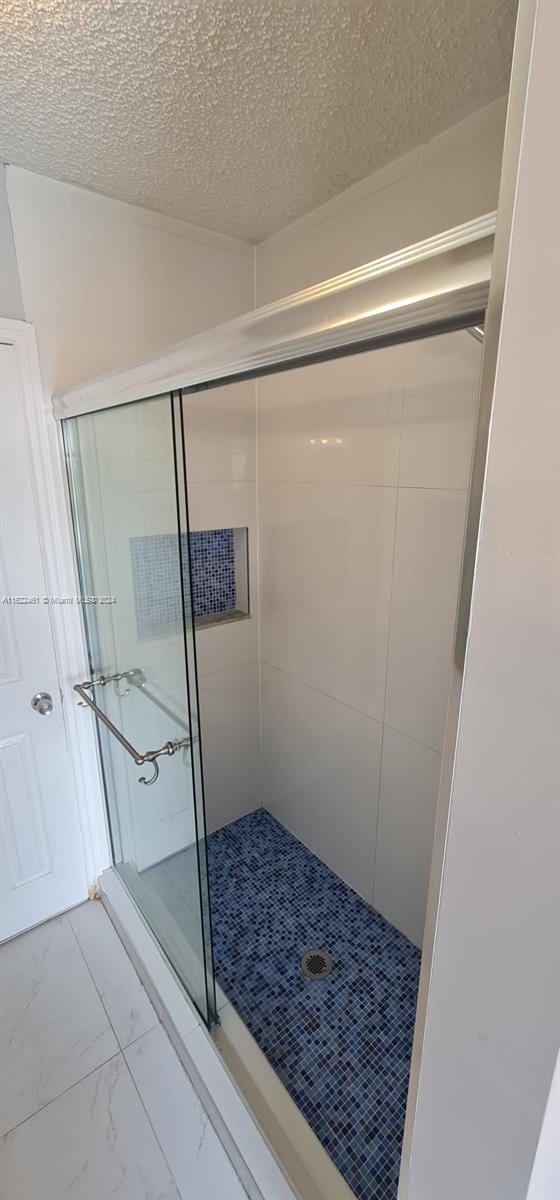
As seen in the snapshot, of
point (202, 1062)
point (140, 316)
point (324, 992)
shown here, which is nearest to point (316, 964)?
point (324, 992)

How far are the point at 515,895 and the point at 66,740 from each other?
162 centimetres

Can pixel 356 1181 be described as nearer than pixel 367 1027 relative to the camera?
Yes

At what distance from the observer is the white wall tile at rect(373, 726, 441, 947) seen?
61.6 inches

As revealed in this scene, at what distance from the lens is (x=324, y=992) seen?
5.19 ft

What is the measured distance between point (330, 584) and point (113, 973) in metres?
1.47

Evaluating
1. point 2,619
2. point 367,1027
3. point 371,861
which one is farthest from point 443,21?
point 367,1027

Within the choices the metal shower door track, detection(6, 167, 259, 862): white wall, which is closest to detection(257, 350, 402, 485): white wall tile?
detection(6, 167, 259, 862): white wall

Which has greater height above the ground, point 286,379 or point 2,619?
point 286,379

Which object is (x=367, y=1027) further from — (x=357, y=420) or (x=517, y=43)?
(x=517, y=43)

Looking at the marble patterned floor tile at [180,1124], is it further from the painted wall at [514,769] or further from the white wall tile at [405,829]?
the painted wall at [514,769]

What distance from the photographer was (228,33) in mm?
886

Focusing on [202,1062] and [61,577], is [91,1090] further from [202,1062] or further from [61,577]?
[61,577]

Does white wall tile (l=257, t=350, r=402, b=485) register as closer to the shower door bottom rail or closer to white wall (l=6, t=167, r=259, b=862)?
white wall (l=6, t=167, r=259, b=862)

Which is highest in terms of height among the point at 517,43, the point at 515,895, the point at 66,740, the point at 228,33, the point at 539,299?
the point at 228,33
